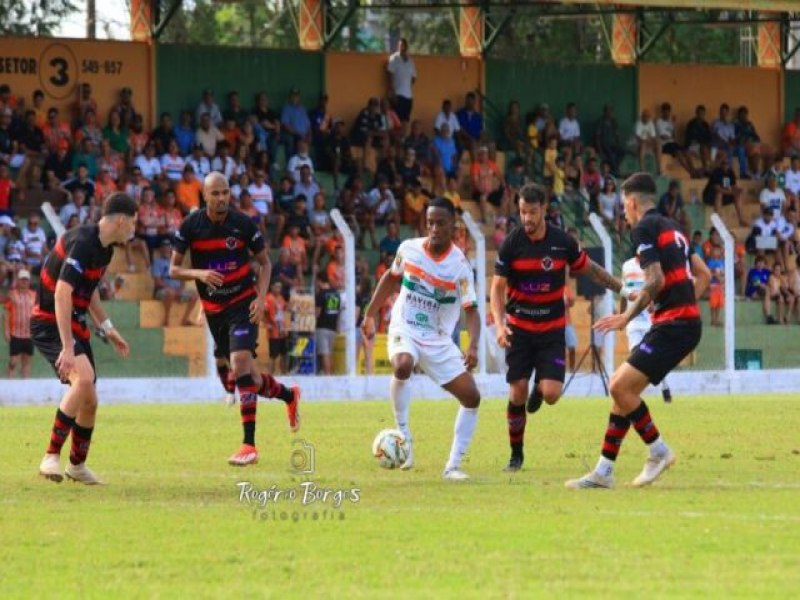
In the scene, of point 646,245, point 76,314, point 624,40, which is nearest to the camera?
point 646,245

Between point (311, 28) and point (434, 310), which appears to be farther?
point (311, 28)

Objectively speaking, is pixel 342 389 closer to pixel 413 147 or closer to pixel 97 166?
pixel 97 166

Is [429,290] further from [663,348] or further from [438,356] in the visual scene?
[663,348]

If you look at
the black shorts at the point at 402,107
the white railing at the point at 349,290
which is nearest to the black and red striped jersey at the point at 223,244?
the white railing at the point at 349,290

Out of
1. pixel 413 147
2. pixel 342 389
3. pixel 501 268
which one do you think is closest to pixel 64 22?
pixel 413 147

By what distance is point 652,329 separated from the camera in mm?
14203

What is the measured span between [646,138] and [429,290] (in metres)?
28.2

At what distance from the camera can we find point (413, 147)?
123 feet

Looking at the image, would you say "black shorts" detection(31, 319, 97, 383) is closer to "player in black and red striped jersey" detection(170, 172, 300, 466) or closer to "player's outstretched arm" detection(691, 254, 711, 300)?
"player in black and red striped jersey" detection(170, 172, 300, 466)

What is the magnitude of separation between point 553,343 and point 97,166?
18.5 m

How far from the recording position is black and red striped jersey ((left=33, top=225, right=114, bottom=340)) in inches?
552

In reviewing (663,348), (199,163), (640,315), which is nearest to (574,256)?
(663,348)

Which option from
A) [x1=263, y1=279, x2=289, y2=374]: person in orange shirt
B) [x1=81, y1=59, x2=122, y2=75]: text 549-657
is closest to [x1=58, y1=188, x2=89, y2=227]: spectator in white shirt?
[x1=263, y1=279, x2=289, y2=374]: person in orange shirt

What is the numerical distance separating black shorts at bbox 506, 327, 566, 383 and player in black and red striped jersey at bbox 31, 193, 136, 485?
3.31m
